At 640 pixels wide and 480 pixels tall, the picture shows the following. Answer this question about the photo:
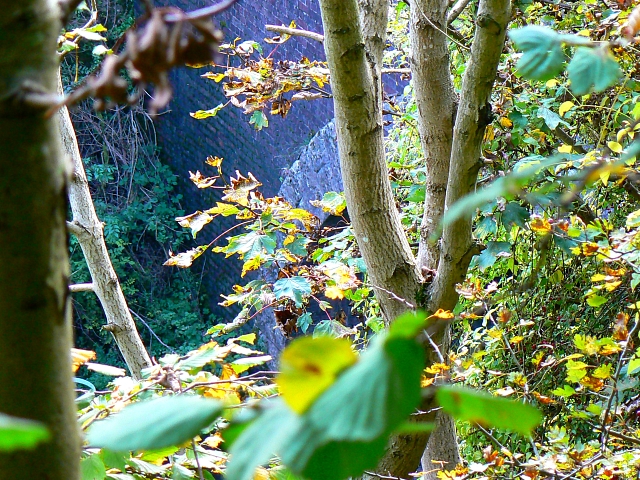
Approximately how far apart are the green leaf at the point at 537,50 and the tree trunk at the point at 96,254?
136 cm

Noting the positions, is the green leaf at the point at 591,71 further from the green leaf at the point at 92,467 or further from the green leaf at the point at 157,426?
the green leaf at the point at 92,467

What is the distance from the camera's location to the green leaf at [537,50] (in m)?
0.33

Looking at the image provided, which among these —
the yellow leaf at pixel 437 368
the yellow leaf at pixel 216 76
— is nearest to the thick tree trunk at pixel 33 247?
the yellow leaf at pixel 437 368

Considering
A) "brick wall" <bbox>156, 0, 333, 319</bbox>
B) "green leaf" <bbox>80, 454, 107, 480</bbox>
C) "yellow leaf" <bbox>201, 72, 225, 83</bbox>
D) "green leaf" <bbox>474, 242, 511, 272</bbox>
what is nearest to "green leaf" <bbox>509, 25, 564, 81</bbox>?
"green leaf" <bbox>80, 454, 107, 480</bbox>

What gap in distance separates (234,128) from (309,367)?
488cm

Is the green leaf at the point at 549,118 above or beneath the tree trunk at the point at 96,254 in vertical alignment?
above

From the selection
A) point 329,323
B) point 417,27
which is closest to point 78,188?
point 329,323

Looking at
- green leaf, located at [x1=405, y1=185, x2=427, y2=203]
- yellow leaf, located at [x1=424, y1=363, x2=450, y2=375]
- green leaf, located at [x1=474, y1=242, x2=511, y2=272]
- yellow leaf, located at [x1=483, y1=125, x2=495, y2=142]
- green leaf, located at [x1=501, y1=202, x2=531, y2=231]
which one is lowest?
yellow leaf, located at [x1=424, y1=363, x2=450, y2=375]

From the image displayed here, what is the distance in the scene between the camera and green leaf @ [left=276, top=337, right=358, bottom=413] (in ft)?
0.53

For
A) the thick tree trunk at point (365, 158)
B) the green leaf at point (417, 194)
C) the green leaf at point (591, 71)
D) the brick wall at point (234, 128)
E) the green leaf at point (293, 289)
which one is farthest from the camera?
the brick wall at point (234, 128)

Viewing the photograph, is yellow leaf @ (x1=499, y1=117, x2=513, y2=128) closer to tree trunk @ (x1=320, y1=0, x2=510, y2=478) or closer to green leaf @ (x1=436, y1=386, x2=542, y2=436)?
tree trunk @ (x1=320, y1=0, x2=510, y2=478)

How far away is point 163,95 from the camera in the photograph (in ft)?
0.67

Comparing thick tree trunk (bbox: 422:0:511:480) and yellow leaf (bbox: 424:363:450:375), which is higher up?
A: thick tree trunk (bbox: 422:0:511:480)

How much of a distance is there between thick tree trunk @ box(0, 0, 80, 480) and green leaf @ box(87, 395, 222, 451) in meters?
0.07
